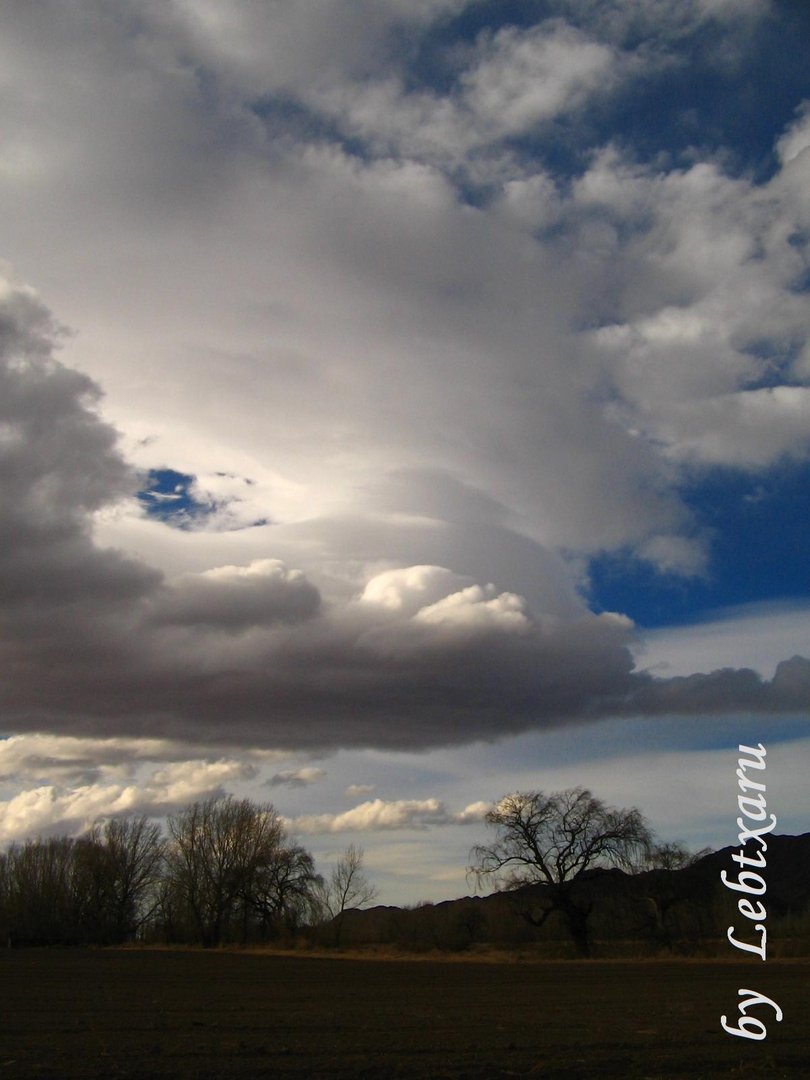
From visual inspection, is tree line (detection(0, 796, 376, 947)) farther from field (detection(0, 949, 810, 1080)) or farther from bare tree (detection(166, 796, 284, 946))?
field (detection(0, 949, 810, 1080))

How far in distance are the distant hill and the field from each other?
84.8ft

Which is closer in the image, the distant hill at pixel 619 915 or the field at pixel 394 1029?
the field at pixel 394 1029

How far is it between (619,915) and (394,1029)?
53.8 meters

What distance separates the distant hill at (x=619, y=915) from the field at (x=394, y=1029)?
2584cm

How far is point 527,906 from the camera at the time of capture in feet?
232

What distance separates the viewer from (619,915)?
2859 inches

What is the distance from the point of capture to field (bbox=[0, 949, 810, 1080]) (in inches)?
701

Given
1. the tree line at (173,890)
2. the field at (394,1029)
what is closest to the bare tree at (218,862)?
the tree line at (173,890)

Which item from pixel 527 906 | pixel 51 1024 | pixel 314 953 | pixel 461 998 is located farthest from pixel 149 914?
pixel 51 1024

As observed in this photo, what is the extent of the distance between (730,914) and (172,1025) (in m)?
69.3

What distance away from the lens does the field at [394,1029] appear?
17812 mm

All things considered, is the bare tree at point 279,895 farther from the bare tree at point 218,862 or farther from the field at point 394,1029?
the field at point 394,1029

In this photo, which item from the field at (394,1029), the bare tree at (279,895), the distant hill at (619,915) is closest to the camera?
the field at (394,1029)

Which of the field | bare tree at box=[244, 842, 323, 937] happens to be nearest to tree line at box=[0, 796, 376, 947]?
bare tree at box=[244, 842, 323, 937]
